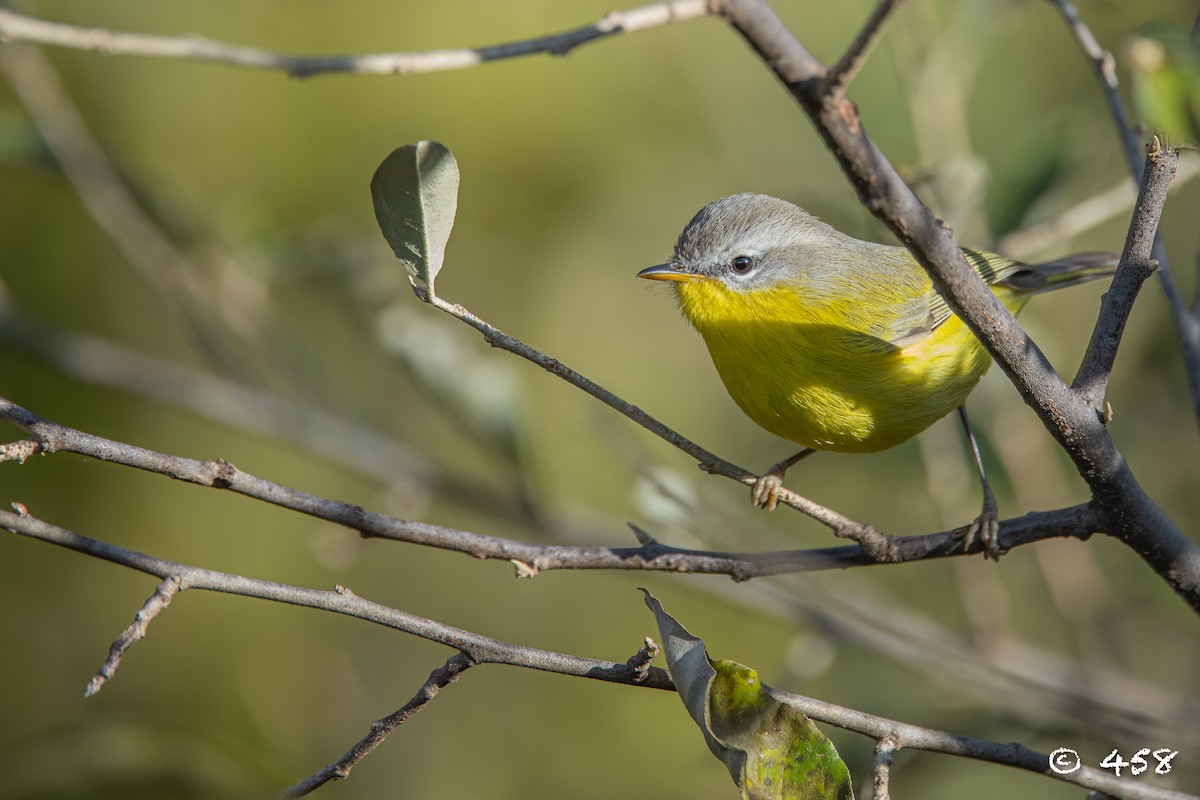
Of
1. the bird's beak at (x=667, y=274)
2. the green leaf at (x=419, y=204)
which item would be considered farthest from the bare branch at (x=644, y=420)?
the bird's beak at (x=667, y=274)

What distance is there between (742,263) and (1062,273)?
1.04m

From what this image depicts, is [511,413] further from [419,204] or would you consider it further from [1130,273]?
[1130,273]

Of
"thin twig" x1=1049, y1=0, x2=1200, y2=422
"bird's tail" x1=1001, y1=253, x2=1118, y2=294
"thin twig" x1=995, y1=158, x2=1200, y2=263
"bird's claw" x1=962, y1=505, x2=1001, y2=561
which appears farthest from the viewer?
"bird's tail" x1=1001, y1=253, x2=1118, y2=294

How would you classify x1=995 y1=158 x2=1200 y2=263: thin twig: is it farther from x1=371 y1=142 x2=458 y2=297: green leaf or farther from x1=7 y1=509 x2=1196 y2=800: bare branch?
x1=371 y1=142 x2=458 y2=297: green leaf

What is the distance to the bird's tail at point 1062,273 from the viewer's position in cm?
342

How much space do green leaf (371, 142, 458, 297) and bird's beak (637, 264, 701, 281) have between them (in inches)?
63.1

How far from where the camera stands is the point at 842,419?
9.11ft

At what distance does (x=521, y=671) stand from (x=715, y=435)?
1332 millimetres

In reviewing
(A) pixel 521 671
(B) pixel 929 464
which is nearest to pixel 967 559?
(B) pixel 929 464

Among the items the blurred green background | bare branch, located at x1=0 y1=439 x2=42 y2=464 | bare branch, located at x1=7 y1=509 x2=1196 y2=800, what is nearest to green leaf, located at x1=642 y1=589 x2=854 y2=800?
bare branch, located at x1=7 y1=509 x2=1196 y2=800

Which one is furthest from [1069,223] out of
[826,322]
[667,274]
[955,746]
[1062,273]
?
[955,746]

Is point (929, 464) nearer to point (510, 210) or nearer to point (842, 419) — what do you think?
point (842, 419)

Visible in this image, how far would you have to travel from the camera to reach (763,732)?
60.5 inches

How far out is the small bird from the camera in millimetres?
2805
